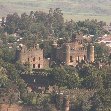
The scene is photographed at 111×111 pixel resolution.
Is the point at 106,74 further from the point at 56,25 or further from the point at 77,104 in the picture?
the point at 56,25

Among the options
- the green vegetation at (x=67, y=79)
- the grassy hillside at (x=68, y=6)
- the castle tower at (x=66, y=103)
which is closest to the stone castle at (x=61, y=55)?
the green vegetation at (x=67, y=79)

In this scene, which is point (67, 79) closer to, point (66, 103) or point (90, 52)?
point (66, 103)

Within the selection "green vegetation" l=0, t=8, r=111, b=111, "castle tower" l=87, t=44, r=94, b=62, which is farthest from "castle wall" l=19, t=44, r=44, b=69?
"castle tower" l=87, t=44, r=94, b=62

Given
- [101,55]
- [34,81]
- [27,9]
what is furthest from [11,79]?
[27,9]

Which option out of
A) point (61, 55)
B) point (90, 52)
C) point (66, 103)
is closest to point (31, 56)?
point (61, 55)

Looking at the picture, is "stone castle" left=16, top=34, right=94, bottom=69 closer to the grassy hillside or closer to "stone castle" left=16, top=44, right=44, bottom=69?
"stone castle" left=16, top=44, right=44, bottom=69

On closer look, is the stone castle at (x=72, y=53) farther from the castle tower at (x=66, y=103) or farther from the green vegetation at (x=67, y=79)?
the castle tower at (x=66, y=103)
